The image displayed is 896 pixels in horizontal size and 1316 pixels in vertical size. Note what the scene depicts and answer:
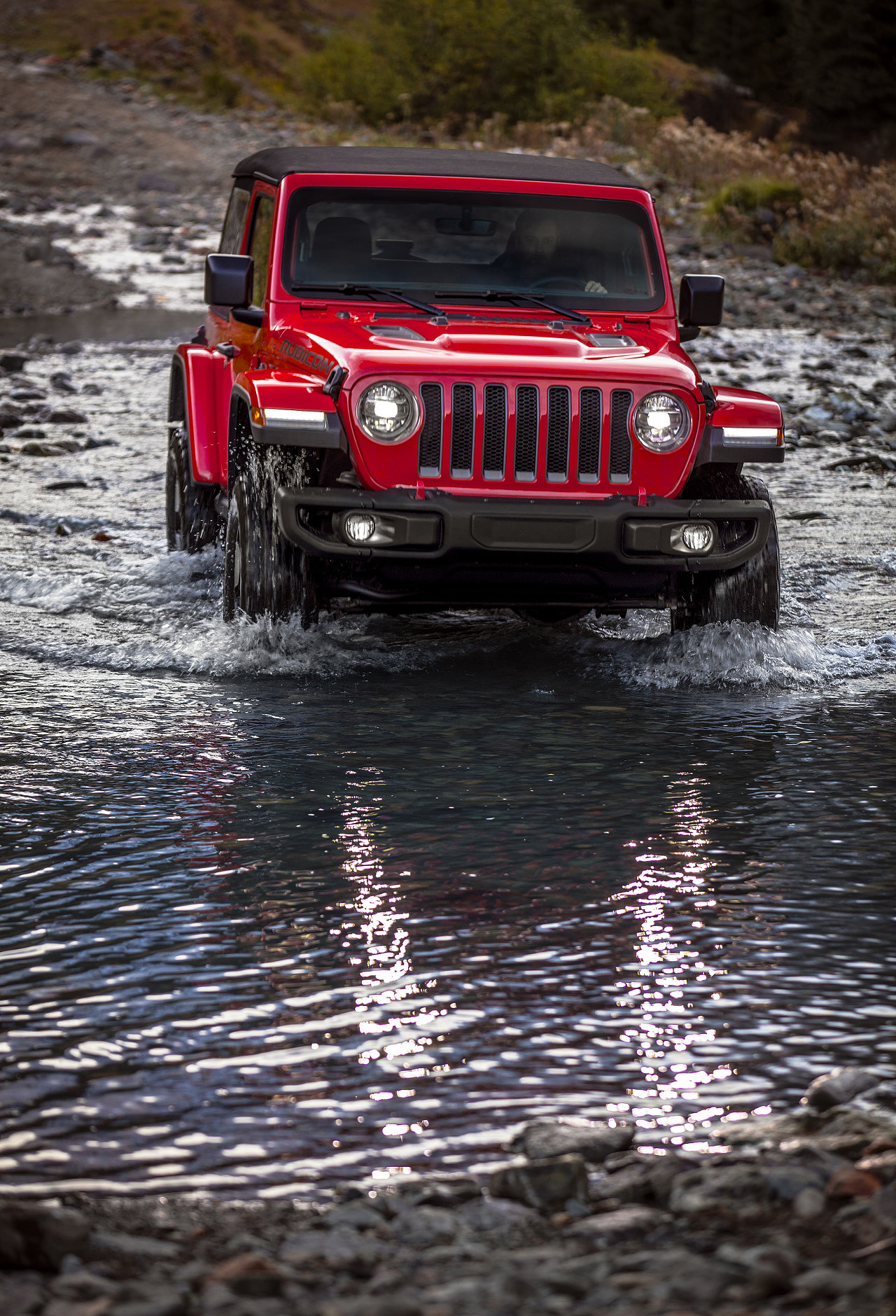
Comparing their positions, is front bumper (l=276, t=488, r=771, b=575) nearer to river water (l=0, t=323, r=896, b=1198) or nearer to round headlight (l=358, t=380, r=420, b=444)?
round headlight (l=358, t=380, r=420, b=444)

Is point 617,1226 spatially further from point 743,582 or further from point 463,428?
point 743,582

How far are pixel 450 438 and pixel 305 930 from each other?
8.80 ft

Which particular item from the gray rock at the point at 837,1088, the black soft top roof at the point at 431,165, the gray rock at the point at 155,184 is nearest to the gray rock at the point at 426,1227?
the gray rock at the point at 837,1088

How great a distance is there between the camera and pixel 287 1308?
2506mm

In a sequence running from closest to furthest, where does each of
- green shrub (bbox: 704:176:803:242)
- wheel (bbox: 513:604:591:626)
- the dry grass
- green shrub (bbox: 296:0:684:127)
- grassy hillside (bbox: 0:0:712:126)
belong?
wheel (bbox: 513:604:591:626), the dry grass, green shrub (bbox: 704:176:803:242), green shrub (bbox: 296:0:684:127), grassy hillside (bbox: 0:0:712:126)

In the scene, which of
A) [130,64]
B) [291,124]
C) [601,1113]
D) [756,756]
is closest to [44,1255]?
[601,1113]

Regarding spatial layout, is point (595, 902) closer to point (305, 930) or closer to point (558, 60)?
point (305, 930)

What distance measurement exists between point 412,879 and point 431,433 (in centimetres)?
232

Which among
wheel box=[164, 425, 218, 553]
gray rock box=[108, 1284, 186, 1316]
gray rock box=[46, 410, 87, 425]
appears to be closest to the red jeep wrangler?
wheel box=[164, 425, 218, 553]

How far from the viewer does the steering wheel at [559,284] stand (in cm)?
763

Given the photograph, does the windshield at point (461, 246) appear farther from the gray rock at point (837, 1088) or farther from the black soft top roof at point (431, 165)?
the gray rock at point (837, 1088)

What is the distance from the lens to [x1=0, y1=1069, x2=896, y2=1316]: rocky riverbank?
8.25 feet

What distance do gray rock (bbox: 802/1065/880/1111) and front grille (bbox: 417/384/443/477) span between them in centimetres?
351

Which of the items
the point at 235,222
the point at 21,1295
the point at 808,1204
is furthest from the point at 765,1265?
the point at 235,222
